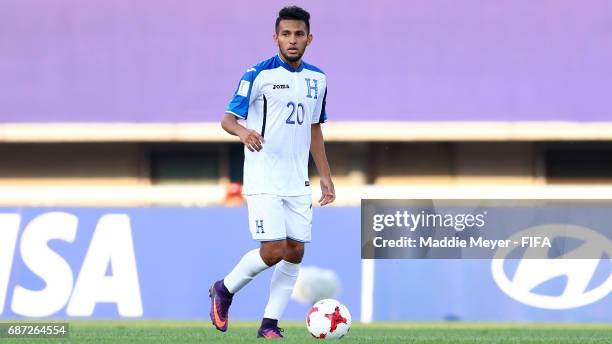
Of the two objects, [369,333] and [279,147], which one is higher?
[279,147]

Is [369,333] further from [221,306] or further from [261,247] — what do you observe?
[261,247]

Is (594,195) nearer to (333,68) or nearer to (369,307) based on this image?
(369,307)

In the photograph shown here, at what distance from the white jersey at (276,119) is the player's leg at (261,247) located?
82 millimetres

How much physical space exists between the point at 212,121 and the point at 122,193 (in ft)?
5.71

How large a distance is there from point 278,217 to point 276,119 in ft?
2.02

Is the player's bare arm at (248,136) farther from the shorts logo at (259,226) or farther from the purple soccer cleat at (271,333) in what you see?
the purple soccer cleat at (271,333)

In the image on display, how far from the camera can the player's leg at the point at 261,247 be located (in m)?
8.73

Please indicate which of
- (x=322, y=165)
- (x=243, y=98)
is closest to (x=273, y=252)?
(x=322, y=165)

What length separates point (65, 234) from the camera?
1335 centimetres

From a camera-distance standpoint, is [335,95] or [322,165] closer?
[322,165]

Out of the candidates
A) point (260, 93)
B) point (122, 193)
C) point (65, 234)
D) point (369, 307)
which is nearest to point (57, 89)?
point (122, 193)

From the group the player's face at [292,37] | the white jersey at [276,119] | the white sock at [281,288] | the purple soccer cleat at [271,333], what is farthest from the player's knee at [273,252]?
the player's face at [292,37]

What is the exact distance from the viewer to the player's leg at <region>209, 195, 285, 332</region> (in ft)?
28.6

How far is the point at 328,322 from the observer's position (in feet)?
29.2
